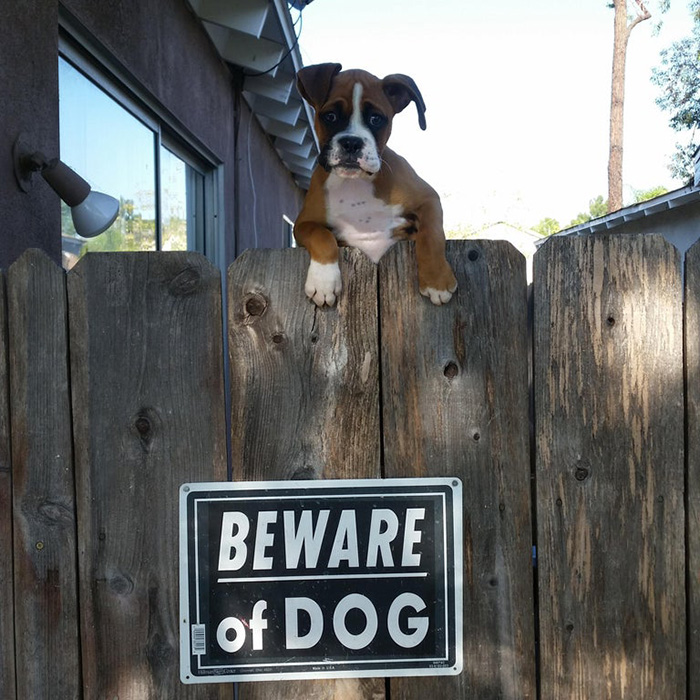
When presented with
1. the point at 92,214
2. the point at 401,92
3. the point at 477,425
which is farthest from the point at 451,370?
the point at 92,214

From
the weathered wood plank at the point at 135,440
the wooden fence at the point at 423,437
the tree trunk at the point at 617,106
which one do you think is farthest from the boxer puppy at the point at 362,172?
the tree trunk at the point at 617,106

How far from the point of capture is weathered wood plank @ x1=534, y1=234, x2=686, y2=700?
1650 mm

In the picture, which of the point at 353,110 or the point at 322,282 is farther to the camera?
the point at 353,110

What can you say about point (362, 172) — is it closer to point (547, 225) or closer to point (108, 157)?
point (108, 157)

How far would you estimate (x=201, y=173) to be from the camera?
5707mm

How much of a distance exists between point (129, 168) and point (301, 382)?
2.73m

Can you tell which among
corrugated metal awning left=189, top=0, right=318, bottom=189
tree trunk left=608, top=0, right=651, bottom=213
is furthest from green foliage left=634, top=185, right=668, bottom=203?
corrugated metal awning left=189, top=0, right=318, bottom=189

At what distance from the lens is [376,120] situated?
2004 mm

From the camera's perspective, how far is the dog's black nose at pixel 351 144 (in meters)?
1.86

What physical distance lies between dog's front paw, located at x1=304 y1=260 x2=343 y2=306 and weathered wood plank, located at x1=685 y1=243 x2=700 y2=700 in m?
0.81

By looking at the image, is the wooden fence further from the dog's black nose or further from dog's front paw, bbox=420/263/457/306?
the dog's black nose

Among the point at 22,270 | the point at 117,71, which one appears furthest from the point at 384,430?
the point at 117,71

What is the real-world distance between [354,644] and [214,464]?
1.71 ft

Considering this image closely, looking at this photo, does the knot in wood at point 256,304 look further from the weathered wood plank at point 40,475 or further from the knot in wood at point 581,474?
the knot in wood at point 581,474
